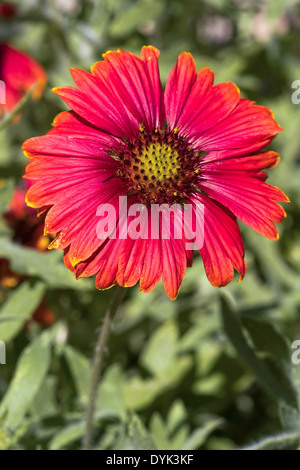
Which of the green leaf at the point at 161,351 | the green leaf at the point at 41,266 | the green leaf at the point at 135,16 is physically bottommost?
the green leaf at the point at 161,351

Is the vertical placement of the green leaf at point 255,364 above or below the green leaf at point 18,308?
below

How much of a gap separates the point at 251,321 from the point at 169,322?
0.40 m

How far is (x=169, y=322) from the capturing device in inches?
56.8

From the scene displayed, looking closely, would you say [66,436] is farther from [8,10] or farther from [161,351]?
[8,10]

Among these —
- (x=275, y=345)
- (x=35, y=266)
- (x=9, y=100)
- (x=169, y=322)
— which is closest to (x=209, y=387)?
(x=169, y=322)

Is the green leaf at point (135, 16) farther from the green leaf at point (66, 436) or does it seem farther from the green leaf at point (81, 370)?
the green leaf at point (66, 436)

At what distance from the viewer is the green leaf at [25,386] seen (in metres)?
1.02

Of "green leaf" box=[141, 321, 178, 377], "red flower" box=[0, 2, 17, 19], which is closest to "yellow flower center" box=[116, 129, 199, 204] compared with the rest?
A: "green leaf" box=[141, 321, 178, 377]

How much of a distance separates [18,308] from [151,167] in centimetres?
44

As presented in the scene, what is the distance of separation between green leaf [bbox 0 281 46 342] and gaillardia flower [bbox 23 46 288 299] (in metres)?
0.34

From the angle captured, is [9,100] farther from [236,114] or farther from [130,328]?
[236,114]

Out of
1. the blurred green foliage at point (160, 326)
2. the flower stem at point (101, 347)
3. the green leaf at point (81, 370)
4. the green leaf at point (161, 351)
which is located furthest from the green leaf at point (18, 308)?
the green leaf at point (161, 351)

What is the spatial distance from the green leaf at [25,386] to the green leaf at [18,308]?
0.06m

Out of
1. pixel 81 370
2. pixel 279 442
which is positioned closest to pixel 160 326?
pixel 81 370
